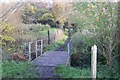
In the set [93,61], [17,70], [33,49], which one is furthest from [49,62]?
[93,61]

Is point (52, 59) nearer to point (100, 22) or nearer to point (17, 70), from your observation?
point (17, 70)

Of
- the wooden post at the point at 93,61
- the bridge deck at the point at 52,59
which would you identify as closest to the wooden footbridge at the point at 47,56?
the bridge deck at the point at 52,59

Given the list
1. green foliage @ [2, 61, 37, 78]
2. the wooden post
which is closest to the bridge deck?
green foliage @ [2, 61, 37, 78]

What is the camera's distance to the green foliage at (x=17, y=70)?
10.5 feet

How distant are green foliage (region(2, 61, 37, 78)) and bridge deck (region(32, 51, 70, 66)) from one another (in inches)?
4.0

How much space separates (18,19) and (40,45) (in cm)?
42

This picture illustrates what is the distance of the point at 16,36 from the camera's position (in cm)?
314

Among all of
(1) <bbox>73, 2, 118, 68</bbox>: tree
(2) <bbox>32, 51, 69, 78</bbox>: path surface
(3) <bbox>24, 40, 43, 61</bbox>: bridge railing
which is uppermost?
(1) <bbox>73, 2, 118, 68</bbox>: tree

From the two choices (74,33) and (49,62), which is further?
(49,62)

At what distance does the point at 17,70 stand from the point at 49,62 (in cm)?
42

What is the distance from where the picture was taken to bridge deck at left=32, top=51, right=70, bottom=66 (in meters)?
3.17

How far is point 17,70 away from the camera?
3.23 m

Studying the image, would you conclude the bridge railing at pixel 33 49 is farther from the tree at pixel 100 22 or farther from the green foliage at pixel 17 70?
the tree at pixel 100 22

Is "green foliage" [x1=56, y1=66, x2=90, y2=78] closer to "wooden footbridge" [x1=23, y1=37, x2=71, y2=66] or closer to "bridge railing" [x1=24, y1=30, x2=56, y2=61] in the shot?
"wooden footbridge" [x1=23, y1=37, x2=71, y2=66]
